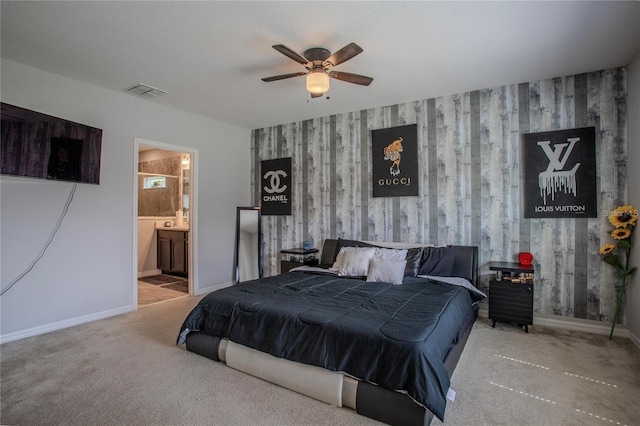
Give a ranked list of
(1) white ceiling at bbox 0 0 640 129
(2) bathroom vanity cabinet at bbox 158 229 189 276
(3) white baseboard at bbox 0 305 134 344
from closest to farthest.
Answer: (1) white ceiling at bbox 0 0 640 129 < (3) white baseboard at bbox 0 305 134 344 < (2) bathroom vanity cabinet at bbox 158 229 189 276

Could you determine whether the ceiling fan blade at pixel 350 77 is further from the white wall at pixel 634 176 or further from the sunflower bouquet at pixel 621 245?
the sunflower bouquet at pixel 621 245

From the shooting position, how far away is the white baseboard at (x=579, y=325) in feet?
10.8

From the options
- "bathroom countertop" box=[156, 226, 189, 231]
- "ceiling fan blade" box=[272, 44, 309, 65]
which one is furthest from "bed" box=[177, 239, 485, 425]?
"bathroom countertop" box=[156, 226, 189, 231]

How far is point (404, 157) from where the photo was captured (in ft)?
14.6

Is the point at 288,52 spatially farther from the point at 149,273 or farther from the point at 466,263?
the point at 149,273

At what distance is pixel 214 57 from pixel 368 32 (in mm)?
1497

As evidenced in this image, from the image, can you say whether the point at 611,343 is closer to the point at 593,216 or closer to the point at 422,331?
the point at 593,216

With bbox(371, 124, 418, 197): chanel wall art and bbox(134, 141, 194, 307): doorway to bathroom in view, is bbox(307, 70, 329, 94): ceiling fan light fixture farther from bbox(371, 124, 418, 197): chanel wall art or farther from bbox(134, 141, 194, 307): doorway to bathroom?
bbox(134, 141, 194, 307): doorway to bathroom

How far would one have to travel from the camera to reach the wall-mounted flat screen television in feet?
9.98

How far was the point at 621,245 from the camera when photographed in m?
3.19

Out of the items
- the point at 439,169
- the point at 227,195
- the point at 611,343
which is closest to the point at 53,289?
the point at 227,195

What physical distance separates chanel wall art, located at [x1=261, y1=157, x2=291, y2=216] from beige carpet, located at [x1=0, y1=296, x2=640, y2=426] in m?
2.81

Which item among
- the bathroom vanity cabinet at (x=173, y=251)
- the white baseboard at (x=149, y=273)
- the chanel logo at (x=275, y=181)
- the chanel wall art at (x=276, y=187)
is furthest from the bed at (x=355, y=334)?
the white baseboard at (x=149, y=273)

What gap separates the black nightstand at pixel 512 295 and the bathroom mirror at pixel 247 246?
12.1 feet
